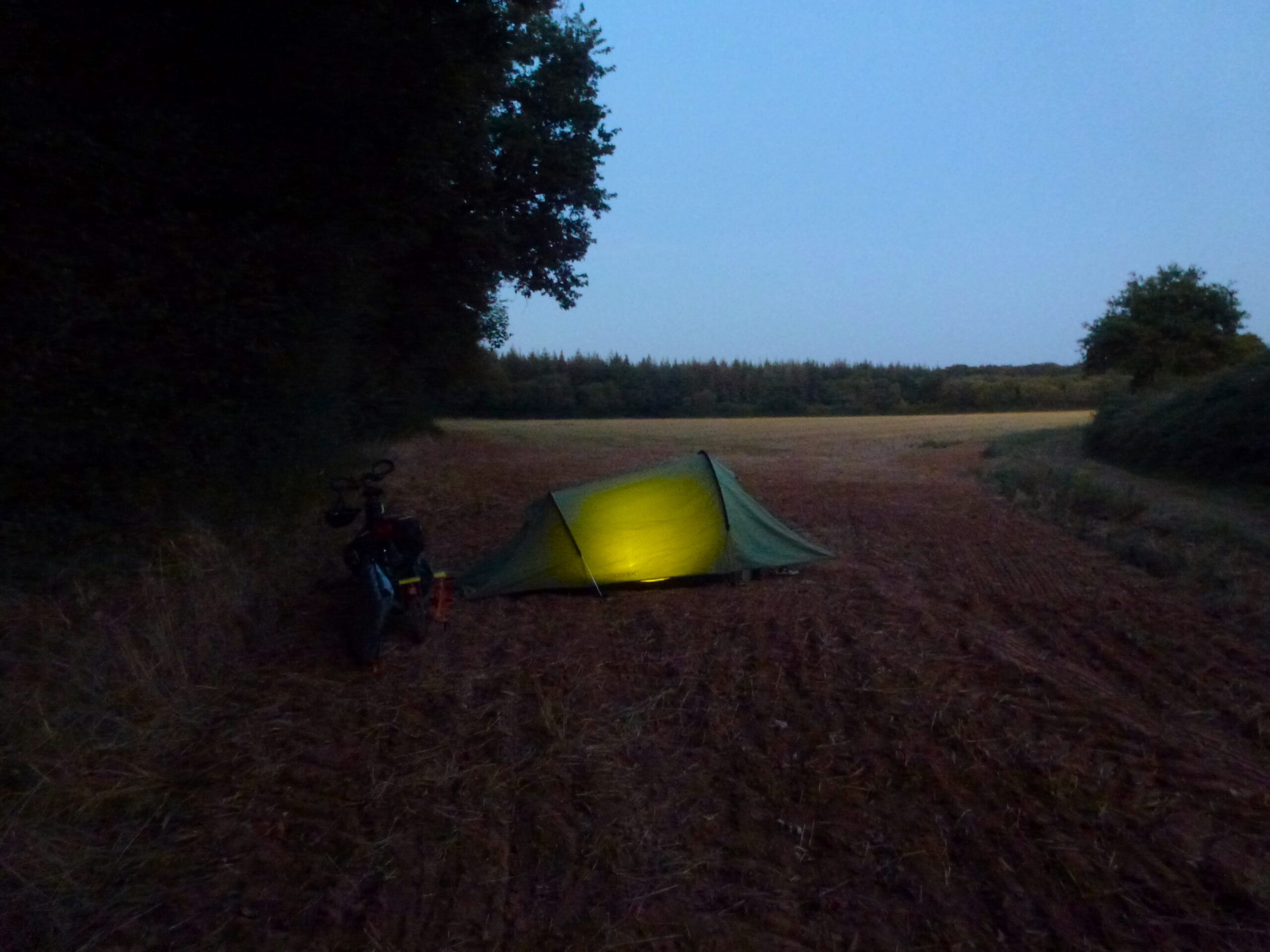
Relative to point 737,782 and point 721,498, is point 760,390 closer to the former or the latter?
point 721,498

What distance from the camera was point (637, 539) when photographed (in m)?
8.98

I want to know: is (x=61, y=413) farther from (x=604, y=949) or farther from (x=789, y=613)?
(x=789, y=613)

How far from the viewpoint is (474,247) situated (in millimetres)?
13633

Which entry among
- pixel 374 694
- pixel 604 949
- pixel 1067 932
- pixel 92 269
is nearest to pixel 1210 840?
pixel 1067 932

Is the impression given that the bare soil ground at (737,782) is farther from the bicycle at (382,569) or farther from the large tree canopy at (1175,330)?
the large tree canopy at (1175,330)

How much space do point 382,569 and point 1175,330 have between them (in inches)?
997

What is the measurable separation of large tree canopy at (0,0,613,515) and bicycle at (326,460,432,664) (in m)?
1.11

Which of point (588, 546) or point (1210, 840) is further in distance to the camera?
point (588, 546)

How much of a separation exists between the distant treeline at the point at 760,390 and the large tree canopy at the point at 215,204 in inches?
1152

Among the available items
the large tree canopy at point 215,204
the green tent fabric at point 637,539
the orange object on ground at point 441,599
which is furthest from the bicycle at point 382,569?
the green tent fabric at point 637,539

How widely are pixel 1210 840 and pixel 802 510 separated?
896 cm

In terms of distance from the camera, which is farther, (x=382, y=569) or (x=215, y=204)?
(x=215, y=204)

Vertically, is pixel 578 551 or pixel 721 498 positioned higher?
pixel 721 498

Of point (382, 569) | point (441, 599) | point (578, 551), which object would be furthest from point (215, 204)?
point (578, 551)
